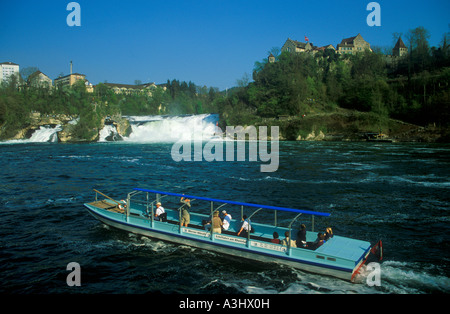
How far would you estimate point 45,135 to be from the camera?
91938 mm

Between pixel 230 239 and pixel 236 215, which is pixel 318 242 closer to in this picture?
pixel 230 239

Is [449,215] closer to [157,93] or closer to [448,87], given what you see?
[448,87]

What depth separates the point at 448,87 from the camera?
312ft

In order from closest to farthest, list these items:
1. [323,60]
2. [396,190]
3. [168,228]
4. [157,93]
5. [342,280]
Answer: [342,280]
[168,228]
[396,190]
[323,60]
[157,93]

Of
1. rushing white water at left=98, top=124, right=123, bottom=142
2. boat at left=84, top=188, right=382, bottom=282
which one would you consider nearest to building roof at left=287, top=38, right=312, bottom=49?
rushing white water at left=98, top=124, right=123, bottom=142

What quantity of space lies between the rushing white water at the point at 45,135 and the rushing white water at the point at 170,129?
19.2 metres

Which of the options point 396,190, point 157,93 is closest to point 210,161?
point 396,190

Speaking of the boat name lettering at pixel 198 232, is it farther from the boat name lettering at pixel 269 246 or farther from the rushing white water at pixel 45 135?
the rushing white water at pixel 45 135

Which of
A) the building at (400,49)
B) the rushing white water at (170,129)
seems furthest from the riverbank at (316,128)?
the building at (400,49)

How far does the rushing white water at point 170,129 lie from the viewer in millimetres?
100812

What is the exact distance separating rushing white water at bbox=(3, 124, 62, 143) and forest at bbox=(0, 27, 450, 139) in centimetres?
589

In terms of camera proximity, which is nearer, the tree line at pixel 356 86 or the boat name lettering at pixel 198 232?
the boat name lettering at pixel 198 232
